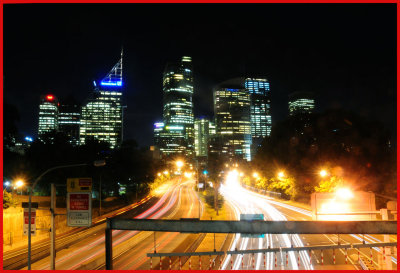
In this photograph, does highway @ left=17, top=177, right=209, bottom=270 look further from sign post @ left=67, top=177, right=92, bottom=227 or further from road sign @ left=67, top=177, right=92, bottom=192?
road sign @ left=67, top=177, right=92, bottom=192

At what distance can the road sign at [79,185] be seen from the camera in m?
13.0

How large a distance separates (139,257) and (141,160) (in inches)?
1730

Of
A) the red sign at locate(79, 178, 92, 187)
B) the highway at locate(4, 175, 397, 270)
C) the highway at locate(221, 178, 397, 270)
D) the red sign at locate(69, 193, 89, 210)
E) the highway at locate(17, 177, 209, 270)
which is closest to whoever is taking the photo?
the red sign at locate(79, 178, 92, 187)

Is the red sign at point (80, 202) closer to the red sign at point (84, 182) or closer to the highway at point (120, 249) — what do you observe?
the red sign at point (84, 182)

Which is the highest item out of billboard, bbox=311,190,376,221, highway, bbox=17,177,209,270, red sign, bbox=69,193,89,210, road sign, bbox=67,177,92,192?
road sign, bbox=67,177,92,192

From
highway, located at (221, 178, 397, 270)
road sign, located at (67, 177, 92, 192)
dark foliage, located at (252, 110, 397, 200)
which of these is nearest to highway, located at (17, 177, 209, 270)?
highway, located at (221, 178, 397, 270)

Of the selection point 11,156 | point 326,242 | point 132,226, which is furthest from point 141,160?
point 132,226

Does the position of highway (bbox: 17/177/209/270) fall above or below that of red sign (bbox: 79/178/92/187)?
below

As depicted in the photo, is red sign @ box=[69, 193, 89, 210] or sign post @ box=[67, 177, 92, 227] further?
red sign @ box=[69, 193, 89, 210]

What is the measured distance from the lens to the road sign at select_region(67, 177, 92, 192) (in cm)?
1304

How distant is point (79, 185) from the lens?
519 inches

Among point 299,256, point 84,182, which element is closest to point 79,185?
point 84,182

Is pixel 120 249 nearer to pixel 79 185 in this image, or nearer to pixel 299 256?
pixel 79 185

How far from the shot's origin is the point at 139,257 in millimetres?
21203
